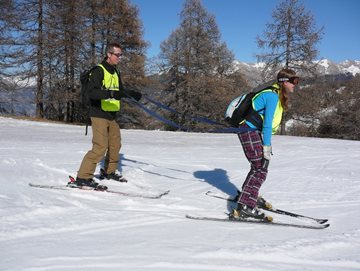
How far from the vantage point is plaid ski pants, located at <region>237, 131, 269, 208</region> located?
4797 millimetres

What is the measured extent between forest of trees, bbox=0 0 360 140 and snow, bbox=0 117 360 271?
15.6 metres

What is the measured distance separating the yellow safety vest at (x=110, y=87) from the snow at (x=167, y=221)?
1275mm

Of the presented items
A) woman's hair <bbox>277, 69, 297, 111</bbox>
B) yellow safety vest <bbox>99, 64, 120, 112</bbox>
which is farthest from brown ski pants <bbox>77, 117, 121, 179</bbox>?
woman's hair <bbox>277, 69, 297, 111</bbox>

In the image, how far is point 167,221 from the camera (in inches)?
174

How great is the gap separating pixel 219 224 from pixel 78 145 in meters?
7.36

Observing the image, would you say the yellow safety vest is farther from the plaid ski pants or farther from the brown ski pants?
the plaid ski pants

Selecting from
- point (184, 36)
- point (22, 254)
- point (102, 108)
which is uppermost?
point (184, 36)

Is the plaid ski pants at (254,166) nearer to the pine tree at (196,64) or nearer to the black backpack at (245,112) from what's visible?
the black backpack at (245,112)

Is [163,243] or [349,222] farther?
[349,222]

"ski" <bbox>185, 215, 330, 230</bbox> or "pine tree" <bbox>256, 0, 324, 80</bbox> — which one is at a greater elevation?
"pine tree" <bbox>256, 0, 324, 80</bbox>

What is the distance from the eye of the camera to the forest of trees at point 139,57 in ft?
76.6

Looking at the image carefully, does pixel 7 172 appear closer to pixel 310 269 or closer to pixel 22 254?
pixel 22 254

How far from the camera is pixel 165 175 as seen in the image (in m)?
7.63

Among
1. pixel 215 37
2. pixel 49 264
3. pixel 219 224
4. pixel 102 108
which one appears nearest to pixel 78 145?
pixel 102 108
